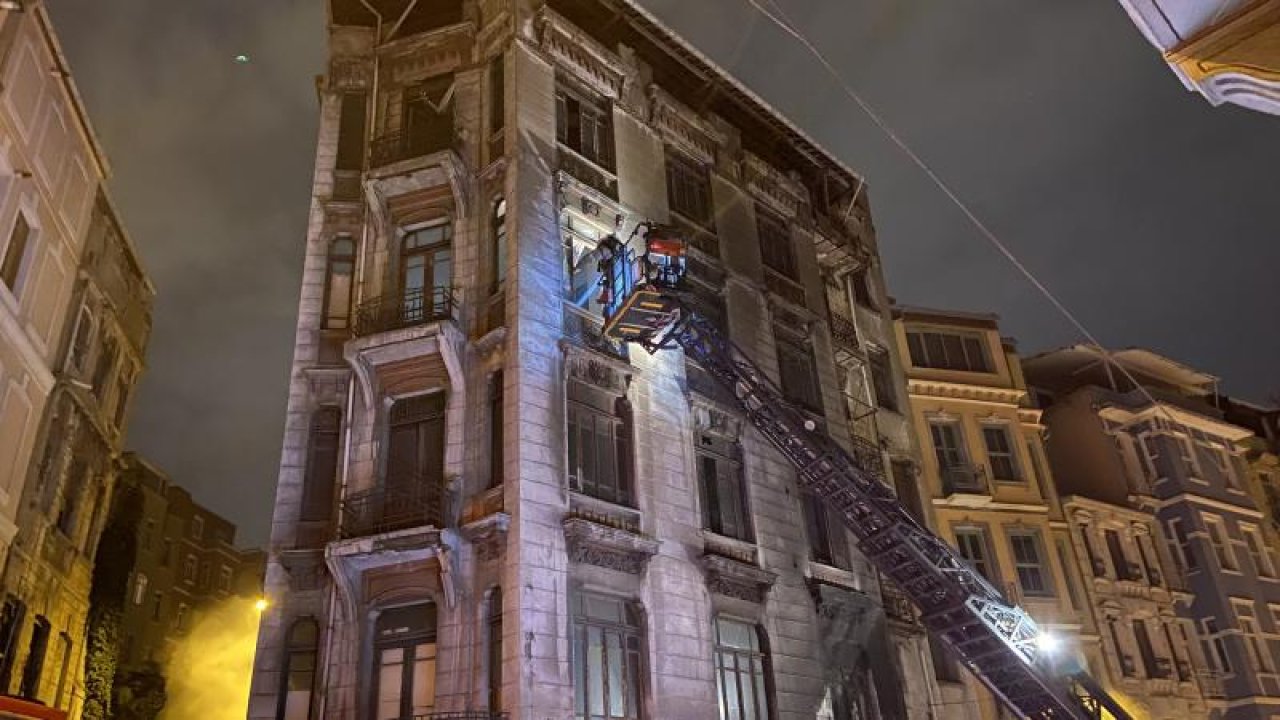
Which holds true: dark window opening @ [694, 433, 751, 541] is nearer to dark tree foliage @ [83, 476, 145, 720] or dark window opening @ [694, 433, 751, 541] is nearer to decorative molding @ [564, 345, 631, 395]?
decorative molding @ [564, 345, 631, 395]

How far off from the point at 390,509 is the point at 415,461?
128cm

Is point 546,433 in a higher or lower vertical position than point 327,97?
lower

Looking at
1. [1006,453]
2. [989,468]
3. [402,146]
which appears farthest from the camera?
[1006,453]

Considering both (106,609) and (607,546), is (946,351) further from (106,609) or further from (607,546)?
(106,609)

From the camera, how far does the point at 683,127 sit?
26.8 metres

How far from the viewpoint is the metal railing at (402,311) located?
64.7ft

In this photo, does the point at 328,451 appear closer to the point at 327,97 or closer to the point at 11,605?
the point at 327,97

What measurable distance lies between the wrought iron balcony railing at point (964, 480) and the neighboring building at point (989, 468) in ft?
0.12

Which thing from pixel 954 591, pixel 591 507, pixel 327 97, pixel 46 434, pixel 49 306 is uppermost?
pixel 327 97

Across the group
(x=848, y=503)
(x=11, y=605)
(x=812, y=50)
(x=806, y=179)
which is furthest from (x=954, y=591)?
(x=11, y=605)

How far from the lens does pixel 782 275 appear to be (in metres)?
28.0

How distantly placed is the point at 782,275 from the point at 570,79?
29.2 feet

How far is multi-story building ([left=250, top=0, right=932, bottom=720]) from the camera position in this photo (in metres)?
17.1

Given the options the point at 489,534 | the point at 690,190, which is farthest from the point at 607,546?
the point at 690,190
